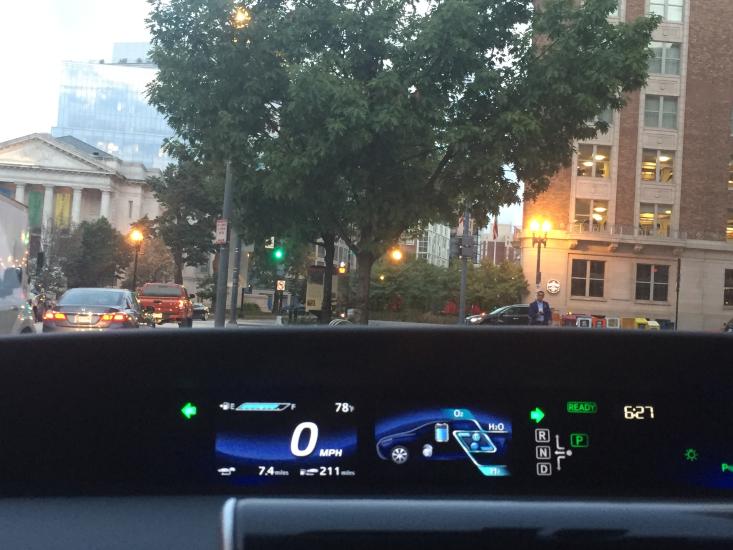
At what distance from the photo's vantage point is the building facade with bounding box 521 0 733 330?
1654 inches

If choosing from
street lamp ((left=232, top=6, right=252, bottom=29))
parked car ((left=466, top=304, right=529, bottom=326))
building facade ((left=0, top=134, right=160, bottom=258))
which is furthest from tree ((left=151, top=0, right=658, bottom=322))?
building facade ((left=0, top=134, right=160, bottom=258))

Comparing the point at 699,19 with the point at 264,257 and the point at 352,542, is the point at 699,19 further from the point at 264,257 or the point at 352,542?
the point at 352,542

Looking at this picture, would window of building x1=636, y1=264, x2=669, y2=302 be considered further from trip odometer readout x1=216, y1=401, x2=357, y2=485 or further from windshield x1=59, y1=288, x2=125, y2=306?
trip odometer readout x1=216, y1=401, x2=357, y2=485

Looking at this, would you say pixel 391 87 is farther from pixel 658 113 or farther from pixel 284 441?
pixel 658 113

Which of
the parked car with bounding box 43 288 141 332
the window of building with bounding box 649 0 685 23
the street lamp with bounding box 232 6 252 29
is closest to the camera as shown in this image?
the parked car with bounding box 43 288 141 332

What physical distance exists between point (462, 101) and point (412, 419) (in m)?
17.0

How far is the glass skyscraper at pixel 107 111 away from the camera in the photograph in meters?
100

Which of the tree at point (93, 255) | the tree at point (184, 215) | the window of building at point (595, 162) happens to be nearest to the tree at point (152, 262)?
the tree at point (93, 255)

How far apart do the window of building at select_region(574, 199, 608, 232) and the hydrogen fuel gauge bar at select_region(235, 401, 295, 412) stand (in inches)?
1667

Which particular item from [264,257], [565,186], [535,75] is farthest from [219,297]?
[565,186]

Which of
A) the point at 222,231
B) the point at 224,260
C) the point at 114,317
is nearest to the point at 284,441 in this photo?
the point at 114,317

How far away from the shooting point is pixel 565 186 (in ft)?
139

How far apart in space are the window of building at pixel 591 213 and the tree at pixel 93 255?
105 ft

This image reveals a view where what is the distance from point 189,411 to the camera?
1.68m
